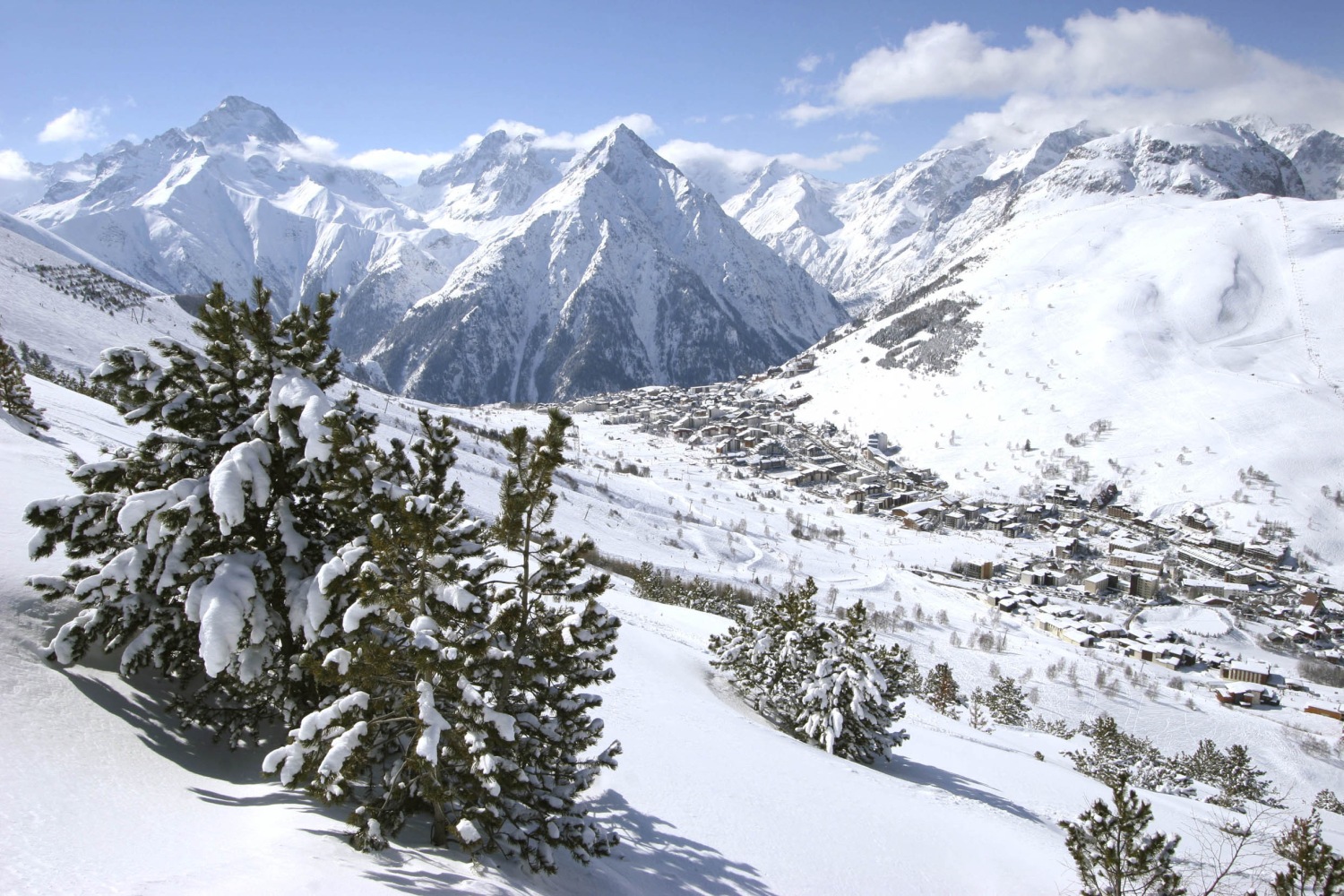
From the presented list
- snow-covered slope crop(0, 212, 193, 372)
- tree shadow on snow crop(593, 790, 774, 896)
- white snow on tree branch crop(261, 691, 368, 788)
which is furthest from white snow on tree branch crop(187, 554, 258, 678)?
snow-covered slope crop(0, 212, 193, 372)

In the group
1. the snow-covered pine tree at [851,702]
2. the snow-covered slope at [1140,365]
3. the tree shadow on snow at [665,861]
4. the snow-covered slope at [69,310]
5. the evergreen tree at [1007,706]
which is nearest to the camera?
the tree shadow on snow at [665,861]

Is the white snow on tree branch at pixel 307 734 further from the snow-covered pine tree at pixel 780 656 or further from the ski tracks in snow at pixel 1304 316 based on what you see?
the ski tracks in snow at pixel 1304 316

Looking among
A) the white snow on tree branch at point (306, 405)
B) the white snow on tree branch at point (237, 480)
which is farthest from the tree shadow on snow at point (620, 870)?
the white snow on tree branch at point (306, 405)

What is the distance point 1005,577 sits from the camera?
232 ft

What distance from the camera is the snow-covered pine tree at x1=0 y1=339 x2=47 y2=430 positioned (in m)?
16.8

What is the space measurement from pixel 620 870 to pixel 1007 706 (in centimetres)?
3119

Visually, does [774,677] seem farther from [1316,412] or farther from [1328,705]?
[1316,412]

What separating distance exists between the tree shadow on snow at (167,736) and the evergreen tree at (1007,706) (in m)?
32.6

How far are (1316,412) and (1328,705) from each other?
80.1m

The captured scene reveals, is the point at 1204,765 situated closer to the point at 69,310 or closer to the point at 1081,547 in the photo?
the point at 1081,547

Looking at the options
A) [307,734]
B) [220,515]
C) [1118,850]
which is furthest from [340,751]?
[1118,850]

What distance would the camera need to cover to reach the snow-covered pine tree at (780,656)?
57.2ft

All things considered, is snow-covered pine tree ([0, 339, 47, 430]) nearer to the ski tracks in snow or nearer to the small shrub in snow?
the small shrub in snow

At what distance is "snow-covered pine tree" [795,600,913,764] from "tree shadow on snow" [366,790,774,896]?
23.1 feet
